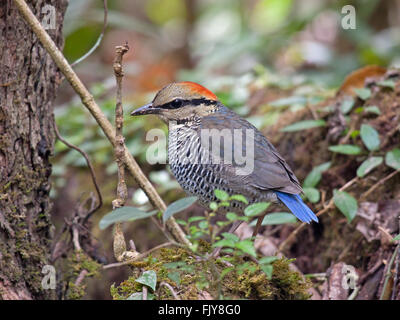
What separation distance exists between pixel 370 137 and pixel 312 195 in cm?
68

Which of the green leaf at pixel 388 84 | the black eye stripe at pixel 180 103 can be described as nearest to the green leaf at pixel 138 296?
the black eye stripe at pixel 180 103

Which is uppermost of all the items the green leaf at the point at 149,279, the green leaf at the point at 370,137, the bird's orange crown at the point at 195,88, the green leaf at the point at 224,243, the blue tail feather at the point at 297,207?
the bird's orange crown at the point at 195,88

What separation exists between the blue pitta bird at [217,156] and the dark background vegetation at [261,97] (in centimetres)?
81

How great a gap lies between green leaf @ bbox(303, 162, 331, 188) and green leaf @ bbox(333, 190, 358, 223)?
1.10 feet

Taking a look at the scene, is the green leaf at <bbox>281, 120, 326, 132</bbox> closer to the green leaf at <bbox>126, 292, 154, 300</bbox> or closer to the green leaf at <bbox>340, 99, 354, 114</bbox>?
the green leaf at <bbox>340, 99, 354, 114</bbox>

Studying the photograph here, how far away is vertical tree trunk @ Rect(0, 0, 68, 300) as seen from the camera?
3219 millimetres

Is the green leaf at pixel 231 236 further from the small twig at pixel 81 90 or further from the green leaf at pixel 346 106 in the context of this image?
the green leaf at pixel 346 106

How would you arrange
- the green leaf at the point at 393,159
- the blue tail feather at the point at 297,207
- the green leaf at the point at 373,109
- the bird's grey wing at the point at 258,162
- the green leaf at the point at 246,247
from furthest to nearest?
the green leaf at the point at 373,109
the green leaf at the point at 393,159
the bird's grey wing at the point at 258,162
the blue tail feather at the point at 297,207
the green leaf at the point at 246,247

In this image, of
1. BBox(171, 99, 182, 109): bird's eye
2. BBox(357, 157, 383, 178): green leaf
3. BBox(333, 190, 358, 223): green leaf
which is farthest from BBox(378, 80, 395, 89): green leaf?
BBox(171, 99, 182, 109): bird's eye

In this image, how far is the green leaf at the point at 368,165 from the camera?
4.20 meters
